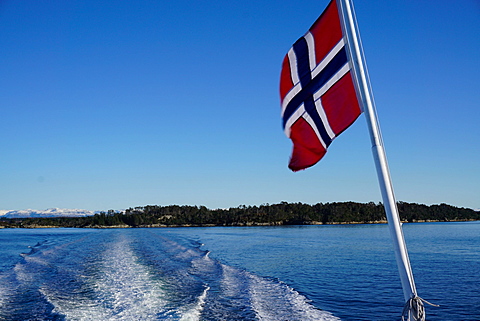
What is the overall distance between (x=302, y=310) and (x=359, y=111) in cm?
1214

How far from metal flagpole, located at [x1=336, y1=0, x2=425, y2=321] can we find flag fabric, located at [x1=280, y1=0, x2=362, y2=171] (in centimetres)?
43

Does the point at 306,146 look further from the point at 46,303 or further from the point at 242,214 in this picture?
the point at 242,214

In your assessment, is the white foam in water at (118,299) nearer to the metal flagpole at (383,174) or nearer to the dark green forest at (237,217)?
the metal flagpole at (383,174)

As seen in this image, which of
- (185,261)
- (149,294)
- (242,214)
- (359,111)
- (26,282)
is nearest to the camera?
(359,111)

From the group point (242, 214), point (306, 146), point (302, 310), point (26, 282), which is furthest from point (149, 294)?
point (242, 214)

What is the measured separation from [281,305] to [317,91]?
41.1 feet

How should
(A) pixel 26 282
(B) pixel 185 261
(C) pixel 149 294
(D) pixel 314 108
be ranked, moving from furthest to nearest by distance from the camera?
(B) pixel 185 261, (A) pixel 26 282, (C) pixel 149 294, (D) pixel 314 108

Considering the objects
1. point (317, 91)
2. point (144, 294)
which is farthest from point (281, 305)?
point (317, 91)

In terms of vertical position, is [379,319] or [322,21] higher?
[322,21]

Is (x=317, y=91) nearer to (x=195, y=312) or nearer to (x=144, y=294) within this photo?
(x=195, y=312)

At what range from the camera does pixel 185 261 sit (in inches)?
1191

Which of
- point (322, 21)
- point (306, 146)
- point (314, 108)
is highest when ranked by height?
point (322, 21)

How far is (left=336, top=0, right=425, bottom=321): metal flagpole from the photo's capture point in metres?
4.92

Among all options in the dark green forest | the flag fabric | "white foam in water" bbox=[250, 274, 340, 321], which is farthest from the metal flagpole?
the dark green forest
